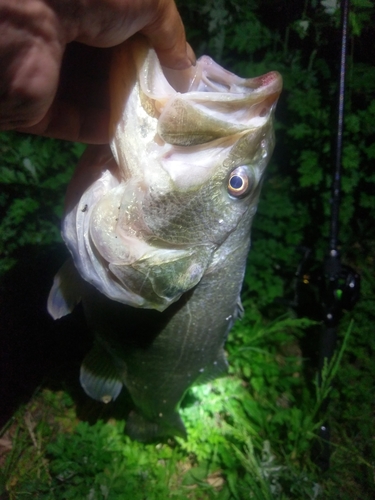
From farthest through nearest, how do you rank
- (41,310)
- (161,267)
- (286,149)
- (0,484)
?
(286,149), (41,310), (0,484), (161,267)

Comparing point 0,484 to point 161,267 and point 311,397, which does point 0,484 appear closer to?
point 161,267

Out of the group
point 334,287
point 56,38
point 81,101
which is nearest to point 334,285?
point 334,287

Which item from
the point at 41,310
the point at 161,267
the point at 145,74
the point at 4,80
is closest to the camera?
the point at 4,80

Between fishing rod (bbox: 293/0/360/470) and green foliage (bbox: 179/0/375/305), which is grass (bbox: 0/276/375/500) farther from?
green foliage (bbox: 179/0/375/305)

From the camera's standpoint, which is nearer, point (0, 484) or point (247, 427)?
point (0, 484)

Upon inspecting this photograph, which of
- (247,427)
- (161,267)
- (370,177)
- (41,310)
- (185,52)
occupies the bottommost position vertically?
(247,427)

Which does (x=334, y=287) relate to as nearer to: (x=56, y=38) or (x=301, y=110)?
(x=301, y=110)

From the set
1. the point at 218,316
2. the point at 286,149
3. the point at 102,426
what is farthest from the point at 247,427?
the point at 286,149

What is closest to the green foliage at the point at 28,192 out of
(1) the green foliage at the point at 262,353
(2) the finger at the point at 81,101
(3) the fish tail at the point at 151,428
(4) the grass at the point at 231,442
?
(1) the green foliage at the point at 262,353

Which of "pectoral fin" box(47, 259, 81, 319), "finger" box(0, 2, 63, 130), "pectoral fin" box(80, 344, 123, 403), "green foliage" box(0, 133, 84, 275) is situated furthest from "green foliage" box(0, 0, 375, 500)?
"finger" box(0, 2, 63, 130)
